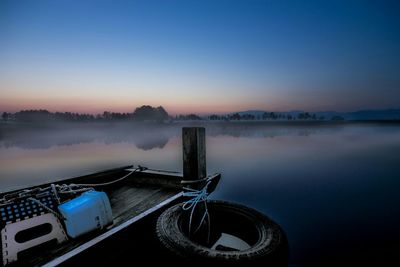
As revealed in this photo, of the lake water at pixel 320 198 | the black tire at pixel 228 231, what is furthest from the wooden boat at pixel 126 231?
the lake water at pixel 320 198

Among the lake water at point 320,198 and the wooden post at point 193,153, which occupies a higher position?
the wooden post at point 193,153

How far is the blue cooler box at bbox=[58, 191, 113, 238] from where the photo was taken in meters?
2.91

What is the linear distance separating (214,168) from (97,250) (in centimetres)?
1754

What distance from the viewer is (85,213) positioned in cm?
300

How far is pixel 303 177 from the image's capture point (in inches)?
628

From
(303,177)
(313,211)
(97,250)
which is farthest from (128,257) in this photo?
(303,177)

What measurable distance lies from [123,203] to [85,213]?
1.57 m

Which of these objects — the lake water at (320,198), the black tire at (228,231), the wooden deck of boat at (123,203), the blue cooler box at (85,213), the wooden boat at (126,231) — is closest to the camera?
the black tire at (228,231)

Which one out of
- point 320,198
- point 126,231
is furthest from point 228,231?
point 320,198

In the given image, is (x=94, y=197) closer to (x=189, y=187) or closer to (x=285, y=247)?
(x=189, y=187)

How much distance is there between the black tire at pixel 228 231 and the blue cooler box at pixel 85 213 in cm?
98

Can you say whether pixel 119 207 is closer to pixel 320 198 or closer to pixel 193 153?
pixel 193 153

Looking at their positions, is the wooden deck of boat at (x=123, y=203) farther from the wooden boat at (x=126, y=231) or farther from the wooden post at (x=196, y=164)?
the wooden post at (x=196, y=164)

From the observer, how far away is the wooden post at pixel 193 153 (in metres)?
3.75
